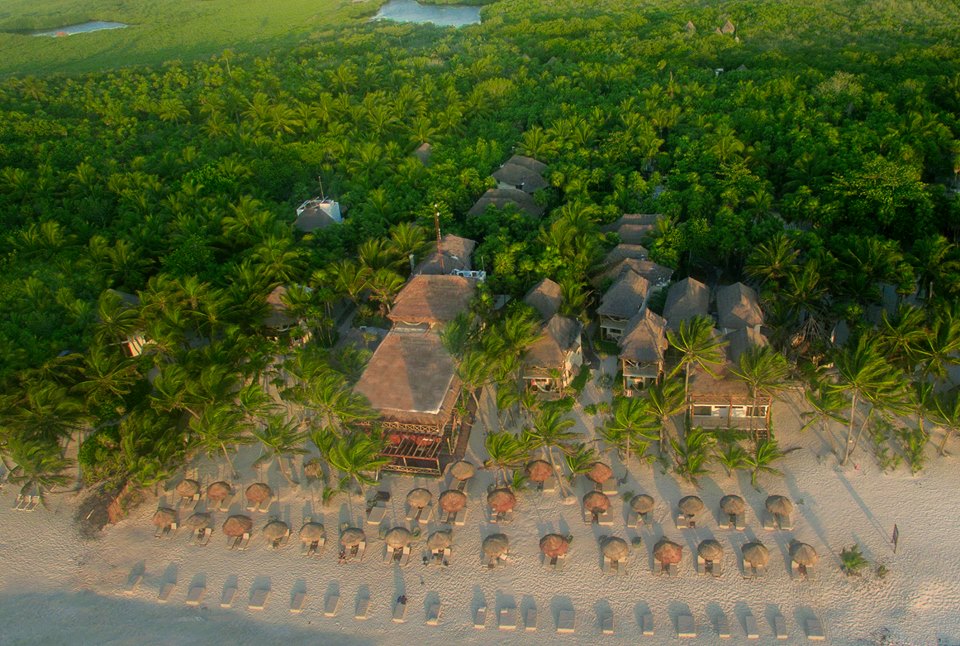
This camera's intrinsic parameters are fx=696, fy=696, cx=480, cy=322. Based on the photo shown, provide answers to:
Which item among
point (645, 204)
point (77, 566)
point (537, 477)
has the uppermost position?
point (645, 204)

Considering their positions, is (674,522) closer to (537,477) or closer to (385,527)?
(537,477)

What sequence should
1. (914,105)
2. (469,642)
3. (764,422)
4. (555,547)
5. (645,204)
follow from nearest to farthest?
(469,642) → (555,547) → (764,422) → (645,204) → (914,105)

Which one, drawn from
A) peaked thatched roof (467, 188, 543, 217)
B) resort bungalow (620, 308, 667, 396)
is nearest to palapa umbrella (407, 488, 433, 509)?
resort bungalow (620, 308, 667, 396)

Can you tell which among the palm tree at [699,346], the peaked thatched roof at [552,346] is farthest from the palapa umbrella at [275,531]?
the palm tree at [699,346]

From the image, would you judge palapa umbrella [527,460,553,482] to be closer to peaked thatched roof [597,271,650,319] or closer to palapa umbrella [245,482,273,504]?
peaked thatched roof [597,271,650,319]

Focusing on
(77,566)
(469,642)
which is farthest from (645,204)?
(77,566)

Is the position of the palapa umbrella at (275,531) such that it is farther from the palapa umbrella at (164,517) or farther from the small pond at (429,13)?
the small pond at (429,13)
